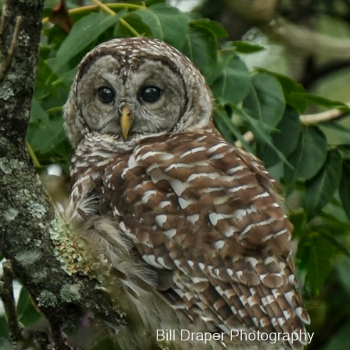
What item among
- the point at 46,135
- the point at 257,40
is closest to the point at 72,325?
the point at 46,135

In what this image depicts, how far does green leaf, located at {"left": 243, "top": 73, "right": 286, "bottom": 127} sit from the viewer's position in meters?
3.11

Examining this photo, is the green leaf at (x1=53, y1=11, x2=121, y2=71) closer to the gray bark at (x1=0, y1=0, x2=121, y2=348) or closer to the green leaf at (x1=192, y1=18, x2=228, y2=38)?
the green leaf at (x1=192, y1=18, x2=228, y2=38)

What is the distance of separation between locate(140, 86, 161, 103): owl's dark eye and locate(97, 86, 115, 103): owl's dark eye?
0.12 metres

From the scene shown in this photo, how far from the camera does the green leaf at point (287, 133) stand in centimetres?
326

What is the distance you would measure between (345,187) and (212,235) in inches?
38.0

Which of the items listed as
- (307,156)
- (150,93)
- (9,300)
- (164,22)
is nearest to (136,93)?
(150,93)

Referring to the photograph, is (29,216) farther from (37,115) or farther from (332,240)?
(332,240)

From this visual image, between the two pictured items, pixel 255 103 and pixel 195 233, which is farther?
pixel 255 103

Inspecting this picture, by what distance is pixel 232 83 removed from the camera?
10.1ft

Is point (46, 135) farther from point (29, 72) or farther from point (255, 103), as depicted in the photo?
point (29, 72)

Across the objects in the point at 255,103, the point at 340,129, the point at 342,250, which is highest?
the point at 255,103

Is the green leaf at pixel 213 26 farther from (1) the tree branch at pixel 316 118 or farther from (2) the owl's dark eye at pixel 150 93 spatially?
(1) the tree branch at pixel 316 118

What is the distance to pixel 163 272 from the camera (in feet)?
8.26

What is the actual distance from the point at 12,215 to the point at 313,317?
2064 mm
